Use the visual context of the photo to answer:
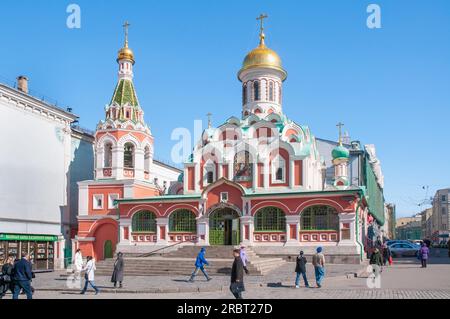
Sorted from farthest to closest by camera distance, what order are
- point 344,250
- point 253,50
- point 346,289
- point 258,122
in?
point 253,50 < point 258,122 < point 344,250 < point 346,289

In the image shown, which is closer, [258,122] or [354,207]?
[354,207]

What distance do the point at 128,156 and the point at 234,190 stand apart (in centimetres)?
789

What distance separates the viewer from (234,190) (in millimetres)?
29094

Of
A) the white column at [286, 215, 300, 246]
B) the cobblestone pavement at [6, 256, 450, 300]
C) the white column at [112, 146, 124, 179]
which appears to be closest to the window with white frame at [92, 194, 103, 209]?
the white column at [112, 146, 124, 179]

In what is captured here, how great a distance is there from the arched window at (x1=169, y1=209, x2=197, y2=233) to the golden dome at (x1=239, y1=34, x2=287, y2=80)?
11040 mm

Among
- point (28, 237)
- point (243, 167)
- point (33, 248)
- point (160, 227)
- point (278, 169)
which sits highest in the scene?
point (243, 167)

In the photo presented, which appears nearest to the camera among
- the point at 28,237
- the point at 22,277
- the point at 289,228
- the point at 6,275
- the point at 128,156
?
the point at 22,277

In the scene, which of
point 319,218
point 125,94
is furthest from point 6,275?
point 125,94

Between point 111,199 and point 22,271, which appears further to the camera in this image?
point 111,199

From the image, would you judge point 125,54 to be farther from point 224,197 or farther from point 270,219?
point 270,219

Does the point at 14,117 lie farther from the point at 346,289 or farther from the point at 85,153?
the point at 346,289

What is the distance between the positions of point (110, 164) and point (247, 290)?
18.3 metres

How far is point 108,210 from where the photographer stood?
32.2 meters
